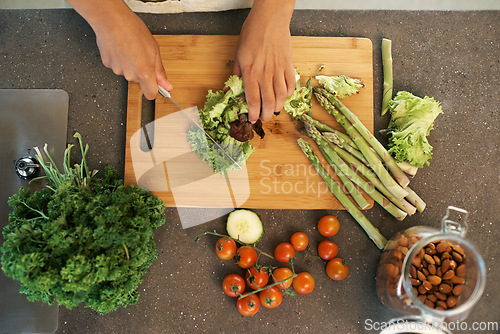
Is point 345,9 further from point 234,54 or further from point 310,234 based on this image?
point 310,234

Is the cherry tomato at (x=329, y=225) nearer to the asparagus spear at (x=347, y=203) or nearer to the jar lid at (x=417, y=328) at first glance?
the asparagus spear at (x=347, y=203)

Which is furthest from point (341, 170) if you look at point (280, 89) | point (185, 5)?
point (185, 5)

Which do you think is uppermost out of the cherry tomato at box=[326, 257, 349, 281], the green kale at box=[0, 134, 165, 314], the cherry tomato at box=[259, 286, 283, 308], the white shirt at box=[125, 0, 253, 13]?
the white shirt at box=[125, 0, 253, 13]

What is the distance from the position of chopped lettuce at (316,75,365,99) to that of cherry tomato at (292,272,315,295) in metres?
0.90

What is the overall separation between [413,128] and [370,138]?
0.67 feet

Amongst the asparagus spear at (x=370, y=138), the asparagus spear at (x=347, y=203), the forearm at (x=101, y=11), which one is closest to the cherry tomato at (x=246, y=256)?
the asparagus spear at (x=347, y=203)

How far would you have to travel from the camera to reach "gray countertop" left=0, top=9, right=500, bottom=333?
1794mm

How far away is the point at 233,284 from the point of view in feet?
5.63

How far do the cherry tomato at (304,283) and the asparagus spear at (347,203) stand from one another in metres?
0.37

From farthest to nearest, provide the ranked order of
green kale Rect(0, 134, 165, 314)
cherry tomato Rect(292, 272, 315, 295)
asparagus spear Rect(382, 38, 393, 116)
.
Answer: asparagus spear Rect(382, 38, 393, 116) < cherry tomato Rect(292, 272, 315, 295) < green kale Rect(0, 134, 165, 314)

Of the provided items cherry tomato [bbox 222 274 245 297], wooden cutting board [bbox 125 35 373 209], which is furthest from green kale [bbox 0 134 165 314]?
cherry tomato [bbox 222 274 245 297]

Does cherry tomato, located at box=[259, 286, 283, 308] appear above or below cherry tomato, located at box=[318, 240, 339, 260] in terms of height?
below

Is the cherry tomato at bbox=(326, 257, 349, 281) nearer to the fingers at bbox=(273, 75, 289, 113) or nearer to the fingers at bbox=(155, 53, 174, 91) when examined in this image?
the fingers at bbox=(273, 75, 289, 113)

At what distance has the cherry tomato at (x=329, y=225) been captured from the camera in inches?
69.3
